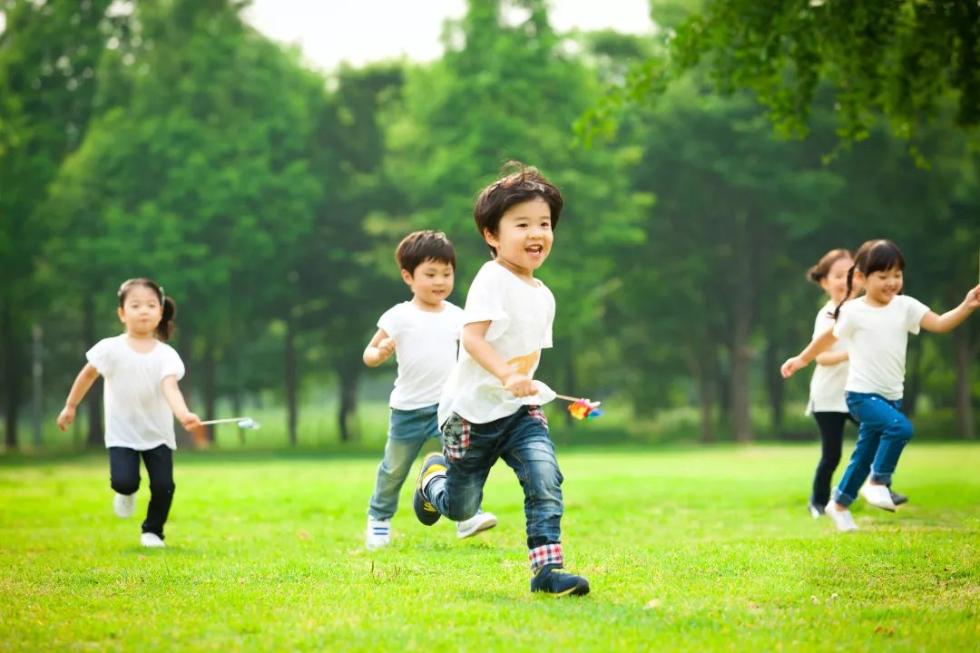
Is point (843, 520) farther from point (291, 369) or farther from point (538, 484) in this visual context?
point (291, 369)

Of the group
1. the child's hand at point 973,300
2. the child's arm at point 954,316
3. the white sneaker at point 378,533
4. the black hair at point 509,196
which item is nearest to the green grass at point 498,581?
the white sneaker at point 378,533

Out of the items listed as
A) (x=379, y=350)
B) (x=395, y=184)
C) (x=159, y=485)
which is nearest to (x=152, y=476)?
(x=159, y=485)

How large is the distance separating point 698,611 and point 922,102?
10.1 metres

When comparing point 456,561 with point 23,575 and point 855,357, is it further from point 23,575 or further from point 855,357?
point 855,357

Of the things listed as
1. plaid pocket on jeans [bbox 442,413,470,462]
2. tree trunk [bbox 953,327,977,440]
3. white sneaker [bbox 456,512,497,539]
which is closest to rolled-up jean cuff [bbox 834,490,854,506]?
white sneaker [bbox 456,512,497,539]

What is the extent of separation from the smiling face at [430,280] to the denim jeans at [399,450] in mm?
833

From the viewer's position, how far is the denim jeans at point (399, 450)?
31.6ft

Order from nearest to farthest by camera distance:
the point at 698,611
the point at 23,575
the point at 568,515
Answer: the point at 698,611 → the point at 23,575 → the point at 568,515

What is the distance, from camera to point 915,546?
340 inches

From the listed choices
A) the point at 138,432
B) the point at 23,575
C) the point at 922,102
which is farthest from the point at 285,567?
the point at 922,102

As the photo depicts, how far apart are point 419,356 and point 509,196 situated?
2.89 m

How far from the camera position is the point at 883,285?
9.93 m

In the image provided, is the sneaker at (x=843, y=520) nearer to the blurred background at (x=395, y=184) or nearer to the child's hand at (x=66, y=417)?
the child's hand at (x=66, y=417)

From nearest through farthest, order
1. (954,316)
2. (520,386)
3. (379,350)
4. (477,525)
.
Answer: (520,386), (477,525), (954,316), (379,350)
